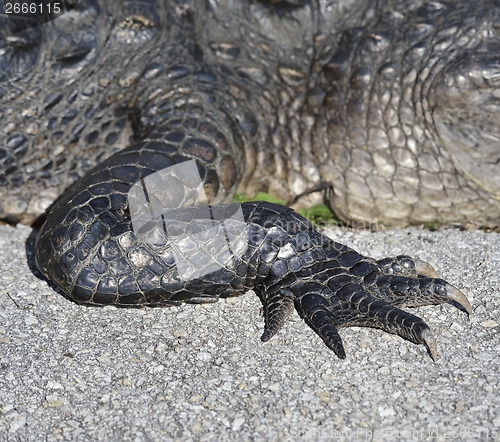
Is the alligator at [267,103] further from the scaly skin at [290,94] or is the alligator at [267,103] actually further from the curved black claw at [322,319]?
the curved black claw at [322,319]

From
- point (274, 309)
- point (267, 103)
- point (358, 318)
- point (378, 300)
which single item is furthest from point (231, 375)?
point (267, 103)

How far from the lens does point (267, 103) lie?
3.87 metres

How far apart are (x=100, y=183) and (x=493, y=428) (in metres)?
2.07

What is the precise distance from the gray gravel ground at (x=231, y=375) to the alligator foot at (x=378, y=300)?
0.17 ft

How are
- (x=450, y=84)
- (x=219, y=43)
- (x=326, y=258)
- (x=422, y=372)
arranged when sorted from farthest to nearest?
1. (x=219, y=43)
2. (x=450, y=84)
3. (x=326, y=258)
4. (x=422, y=372)

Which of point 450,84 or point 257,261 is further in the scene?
point 450,84

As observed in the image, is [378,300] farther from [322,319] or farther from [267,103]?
[267,103]

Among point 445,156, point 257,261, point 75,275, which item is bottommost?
point 75,275

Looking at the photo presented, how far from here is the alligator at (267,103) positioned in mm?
3541

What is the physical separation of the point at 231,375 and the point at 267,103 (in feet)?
6.21

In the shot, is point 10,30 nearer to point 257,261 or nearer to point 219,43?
point 219,43

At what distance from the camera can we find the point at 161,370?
2545 millimetres

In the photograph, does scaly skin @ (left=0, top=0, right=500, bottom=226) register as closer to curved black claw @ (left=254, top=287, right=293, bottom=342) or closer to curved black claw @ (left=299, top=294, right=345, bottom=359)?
curved black claw @ (left=254, top=287, right=293, bottom=342)

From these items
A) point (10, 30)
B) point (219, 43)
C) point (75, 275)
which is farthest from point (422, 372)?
point (10, 30)
